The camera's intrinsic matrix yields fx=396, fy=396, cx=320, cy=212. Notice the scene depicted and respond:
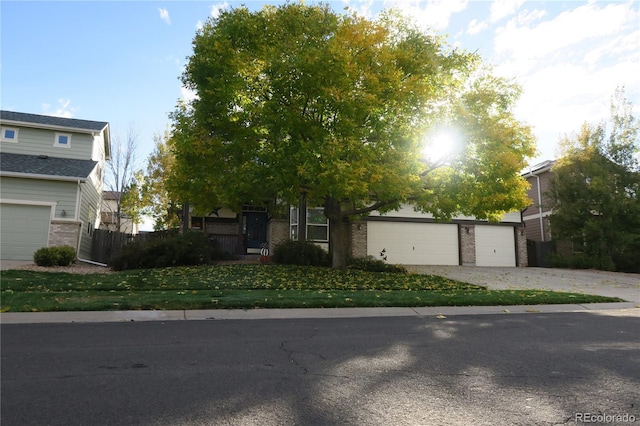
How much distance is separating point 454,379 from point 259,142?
35.8 feet

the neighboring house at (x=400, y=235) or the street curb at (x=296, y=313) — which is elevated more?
the neighboring house at (x=400, y=235)

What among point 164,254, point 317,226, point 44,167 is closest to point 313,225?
point 317,226

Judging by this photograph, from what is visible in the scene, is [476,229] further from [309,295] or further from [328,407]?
[328,407]

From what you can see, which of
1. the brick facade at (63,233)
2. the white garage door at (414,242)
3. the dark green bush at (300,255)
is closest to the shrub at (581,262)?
the white garage door at (414,242)

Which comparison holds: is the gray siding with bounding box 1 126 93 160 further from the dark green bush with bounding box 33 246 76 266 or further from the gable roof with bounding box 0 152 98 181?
the dark green bush with bounding box 33 246 76 266

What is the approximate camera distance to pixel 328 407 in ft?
11.1

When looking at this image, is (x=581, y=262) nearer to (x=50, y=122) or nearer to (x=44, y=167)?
(x=44, y=167)

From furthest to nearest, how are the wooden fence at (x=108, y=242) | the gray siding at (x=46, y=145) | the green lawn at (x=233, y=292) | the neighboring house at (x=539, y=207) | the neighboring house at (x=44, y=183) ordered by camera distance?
the neighboring house at (x=539, y=207) → the wooden fence at (x=108, y=242) → the gray siding at (x=46, y=145) → the neighboring house at (x=44, y=183) → the green lawn at (x=233, y=292)

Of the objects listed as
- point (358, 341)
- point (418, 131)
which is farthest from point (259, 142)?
point (358, 341)

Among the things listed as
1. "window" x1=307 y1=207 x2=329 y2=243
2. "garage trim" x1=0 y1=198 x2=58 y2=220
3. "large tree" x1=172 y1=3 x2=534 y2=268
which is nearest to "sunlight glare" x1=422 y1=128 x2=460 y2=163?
"large tree" x1=172 y1=3 x2=534 y2=268

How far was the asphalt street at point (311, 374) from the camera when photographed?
10.7ft

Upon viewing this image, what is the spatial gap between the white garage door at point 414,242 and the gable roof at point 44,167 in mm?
14324

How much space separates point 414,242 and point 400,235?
2.96 feet

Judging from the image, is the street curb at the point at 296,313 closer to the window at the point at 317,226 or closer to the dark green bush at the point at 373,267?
the dark green bush at the point at 373,267
